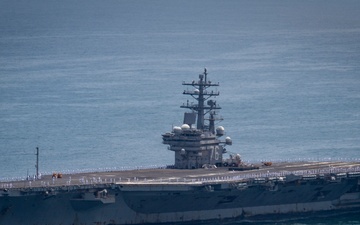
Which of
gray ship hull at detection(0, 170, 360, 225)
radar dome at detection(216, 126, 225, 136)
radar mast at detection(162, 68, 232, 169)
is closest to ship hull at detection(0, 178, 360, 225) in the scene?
gray ship hull at detection(0, 170, 360, 225)

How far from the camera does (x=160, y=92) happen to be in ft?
337

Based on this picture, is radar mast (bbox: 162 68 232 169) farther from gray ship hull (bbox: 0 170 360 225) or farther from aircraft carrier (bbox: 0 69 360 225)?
gray ship hull (bbox: 0 170 360 225)

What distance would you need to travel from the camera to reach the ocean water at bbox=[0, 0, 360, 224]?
7400 centimetres

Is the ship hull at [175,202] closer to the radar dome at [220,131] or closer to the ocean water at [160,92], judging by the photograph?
the ocean water at [160,92]

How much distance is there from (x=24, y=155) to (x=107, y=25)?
12479 cm

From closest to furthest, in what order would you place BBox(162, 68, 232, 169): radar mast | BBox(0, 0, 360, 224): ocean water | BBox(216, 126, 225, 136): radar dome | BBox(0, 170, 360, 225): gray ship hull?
BBox(0, 170, 360, 225): gray ship hull → BBox(162, 68, 232, 169): radar mast → BBox(216, 126, 225, 136): radar dome → BBox(0, 0, 360, 224): ocean water

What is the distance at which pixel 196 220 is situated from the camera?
2120 inches

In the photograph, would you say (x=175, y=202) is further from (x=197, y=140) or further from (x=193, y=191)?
(x=197, y=140)

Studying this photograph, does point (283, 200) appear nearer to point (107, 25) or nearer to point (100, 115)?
point (100, 115)

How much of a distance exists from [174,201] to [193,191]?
2.77 feet

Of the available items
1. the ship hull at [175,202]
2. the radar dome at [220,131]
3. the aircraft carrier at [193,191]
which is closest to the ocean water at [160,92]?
the ship hull at [175,202]

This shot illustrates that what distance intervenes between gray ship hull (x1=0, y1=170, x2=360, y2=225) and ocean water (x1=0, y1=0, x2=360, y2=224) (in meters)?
1.33

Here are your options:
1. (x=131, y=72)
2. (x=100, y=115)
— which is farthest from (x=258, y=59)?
(x=100, y=115)

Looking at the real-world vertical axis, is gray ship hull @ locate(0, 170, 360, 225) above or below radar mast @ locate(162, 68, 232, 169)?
below
